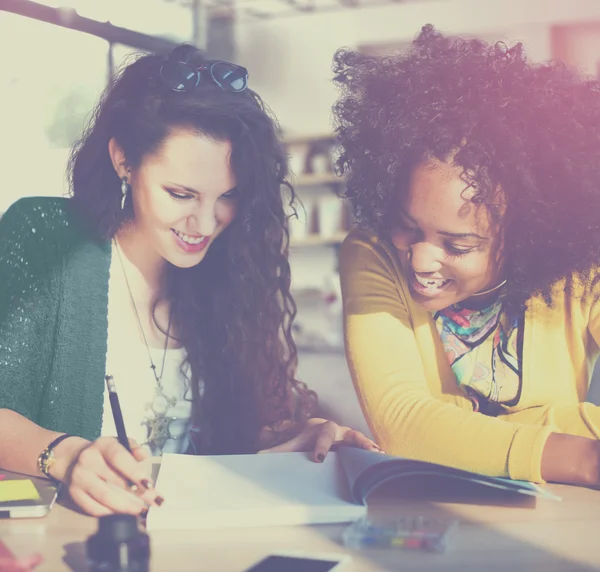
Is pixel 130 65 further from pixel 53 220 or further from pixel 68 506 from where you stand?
pixel 68 506

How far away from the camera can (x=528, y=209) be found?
101 cm

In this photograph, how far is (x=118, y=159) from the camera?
123cm

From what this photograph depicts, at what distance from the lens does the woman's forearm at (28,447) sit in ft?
2.65

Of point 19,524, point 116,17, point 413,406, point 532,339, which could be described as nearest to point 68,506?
point 19,524

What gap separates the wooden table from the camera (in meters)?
0.60

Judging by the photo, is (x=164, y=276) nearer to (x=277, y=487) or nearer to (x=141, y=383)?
(x=141, y=383)

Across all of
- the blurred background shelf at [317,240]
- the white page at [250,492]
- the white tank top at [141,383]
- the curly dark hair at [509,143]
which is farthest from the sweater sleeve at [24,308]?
the blurred background shelf at [317,240]

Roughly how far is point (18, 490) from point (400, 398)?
460mm

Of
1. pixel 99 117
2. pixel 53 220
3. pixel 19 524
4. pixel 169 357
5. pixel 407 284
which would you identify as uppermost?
pixel 99 117

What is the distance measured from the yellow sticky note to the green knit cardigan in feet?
1.11

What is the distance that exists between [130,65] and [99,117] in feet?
0.32

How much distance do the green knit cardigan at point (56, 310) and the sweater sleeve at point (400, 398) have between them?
15.2 inches

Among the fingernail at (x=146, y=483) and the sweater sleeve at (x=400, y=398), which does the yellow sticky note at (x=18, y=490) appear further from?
the sweater sleeve at (x=400, y=398)

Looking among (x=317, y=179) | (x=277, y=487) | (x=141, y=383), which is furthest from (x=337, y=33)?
(x=277, y=487)
